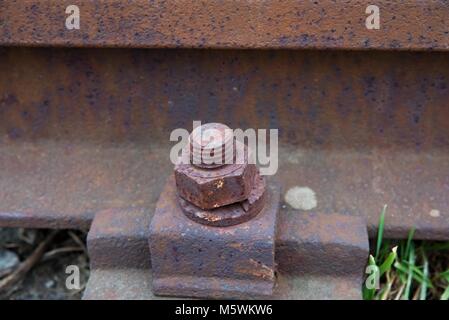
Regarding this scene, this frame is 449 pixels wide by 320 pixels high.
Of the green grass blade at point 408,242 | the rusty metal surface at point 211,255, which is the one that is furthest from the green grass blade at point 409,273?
the rusty metal surface at point 211,255

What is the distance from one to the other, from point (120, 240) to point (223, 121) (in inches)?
20.3

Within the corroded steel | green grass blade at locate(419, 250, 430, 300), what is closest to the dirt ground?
the corroded steel

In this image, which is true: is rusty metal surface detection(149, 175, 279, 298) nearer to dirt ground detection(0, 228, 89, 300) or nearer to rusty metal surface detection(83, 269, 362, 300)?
rusty metal surface detection(83, 269, 362, 300)

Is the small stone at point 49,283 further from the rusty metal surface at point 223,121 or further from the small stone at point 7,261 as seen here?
the rusty metal surface at point 223,121

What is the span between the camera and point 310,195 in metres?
1.86

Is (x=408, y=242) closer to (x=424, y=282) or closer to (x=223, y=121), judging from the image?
(x=424, y=282)

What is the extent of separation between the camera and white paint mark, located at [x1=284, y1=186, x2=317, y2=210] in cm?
183

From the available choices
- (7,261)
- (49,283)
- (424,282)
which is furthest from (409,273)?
(7,261)

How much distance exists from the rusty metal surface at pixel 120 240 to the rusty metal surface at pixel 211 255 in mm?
104

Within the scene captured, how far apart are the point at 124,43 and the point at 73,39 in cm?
15

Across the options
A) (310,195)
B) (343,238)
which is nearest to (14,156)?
(310,195)

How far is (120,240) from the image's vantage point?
66.3 inches

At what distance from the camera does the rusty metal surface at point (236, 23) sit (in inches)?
62.6

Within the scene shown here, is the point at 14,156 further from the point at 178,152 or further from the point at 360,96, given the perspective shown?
the point at 360,96
